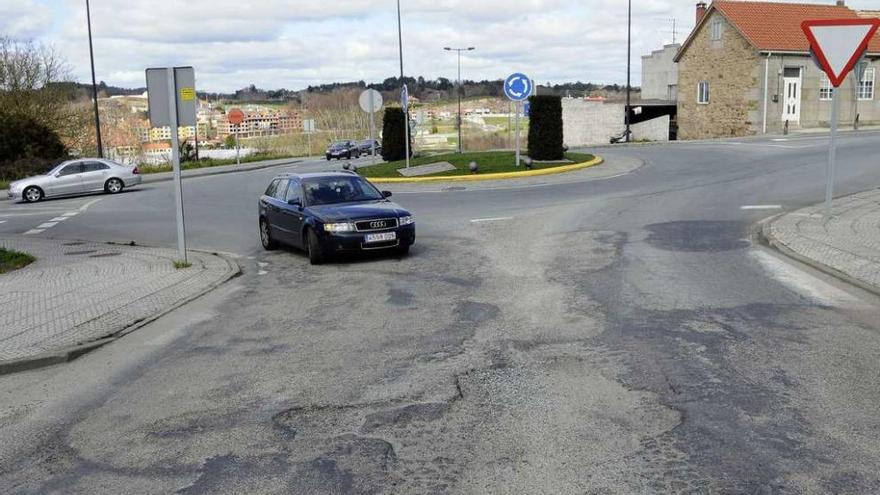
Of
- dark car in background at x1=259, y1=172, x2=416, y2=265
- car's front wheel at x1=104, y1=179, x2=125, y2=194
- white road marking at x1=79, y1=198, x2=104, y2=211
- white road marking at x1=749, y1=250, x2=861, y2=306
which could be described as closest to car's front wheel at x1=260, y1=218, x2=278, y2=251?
dark car in background at x1=259, y1=172, x2=416, y2=265

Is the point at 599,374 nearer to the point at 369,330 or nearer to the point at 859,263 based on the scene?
the point at 369,330

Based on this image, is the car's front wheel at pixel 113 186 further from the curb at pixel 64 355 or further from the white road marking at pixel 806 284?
the white road marking at pixel 806 284

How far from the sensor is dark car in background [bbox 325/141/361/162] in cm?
5388

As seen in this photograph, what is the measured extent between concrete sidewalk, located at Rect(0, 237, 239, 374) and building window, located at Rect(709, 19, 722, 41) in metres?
45.1

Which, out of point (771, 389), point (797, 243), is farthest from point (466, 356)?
point (797, 243)

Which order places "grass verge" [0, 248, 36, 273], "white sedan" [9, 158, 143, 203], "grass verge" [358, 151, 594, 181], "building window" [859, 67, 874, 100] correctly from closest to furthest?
"grass verge" [0, 248, 36, 273]
"grass verge" [358, 151, 594, 181]
"white sedan" [9, 158, 143, 203]
"building window" [859, 67, 874, 100]

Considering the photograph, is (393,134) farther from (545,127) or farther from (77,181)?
(77,181)

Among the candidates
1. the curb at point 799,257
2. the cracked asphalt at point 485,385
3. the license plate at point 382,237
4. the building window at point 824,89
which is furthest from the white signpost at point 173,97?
the building window at point 824,89

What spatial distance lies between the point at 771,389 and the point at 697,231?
8.29 meters

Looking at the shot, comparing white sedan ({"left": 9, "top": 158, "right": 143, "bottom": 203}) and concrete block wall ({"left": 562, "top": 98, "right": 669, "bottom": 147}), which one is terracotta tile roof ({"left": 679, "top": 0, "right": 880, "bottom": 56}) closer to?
concrete block wall ({"left": 562, "top": 98, "right": 669, "bottom": 147})

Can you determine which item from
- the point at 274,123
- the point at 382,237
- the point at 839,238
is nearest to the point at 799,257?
the point at 839,238

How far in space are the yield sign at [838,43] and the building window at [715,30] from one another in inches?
1643

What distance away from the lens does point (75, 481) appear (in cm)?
480

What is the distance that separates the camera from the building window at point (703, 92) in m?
53.1
